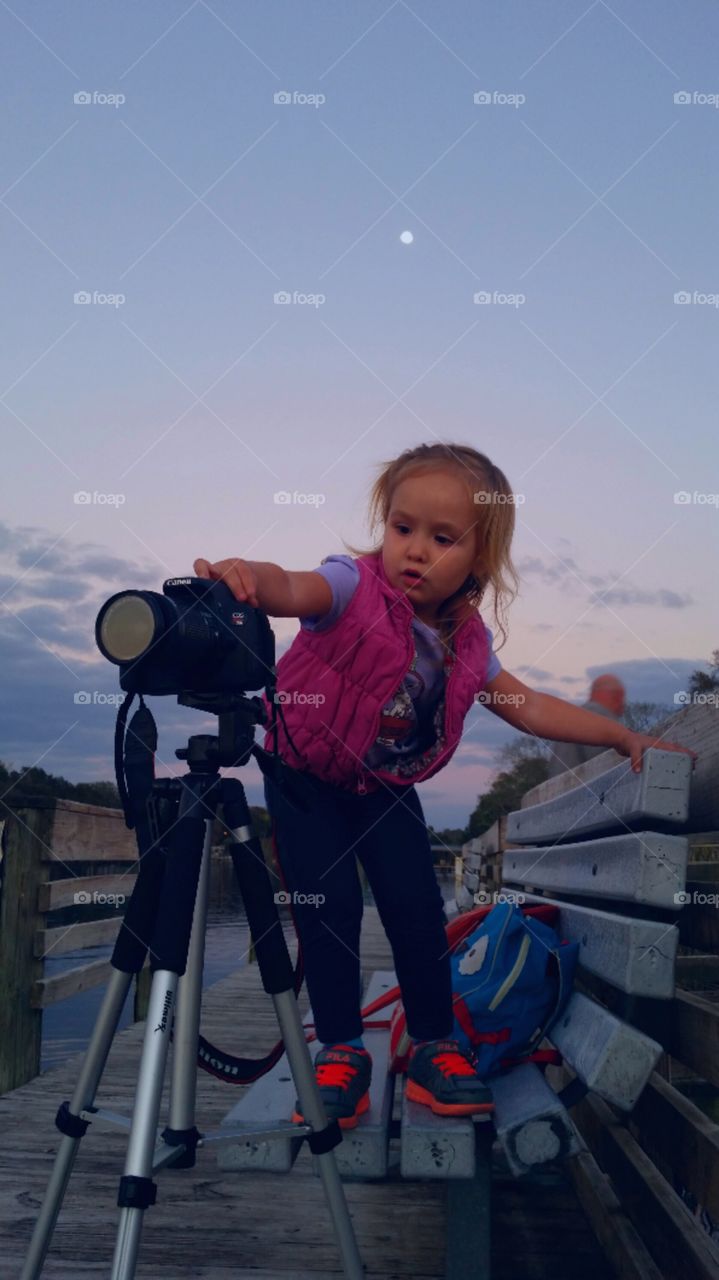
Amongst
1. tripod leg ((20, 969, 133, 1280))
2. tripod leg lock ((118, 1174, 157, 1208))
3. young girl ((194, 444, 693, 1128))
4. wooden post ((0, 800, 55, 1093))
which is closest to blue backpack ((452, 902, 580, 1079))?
young girl ((194, 444, 693, 1128))

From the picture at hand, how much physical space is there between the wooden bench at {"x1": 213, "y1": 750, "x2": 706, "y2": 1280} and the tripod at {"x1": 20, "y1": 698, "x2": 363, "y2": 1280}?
0.09 meters

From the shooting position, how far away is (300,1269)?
2.46m

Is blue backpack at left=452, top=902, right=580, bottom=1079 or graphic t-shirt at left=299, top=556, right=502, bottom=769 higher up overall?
graphic t-shirt at left=299, top=556, right=502, bottom=769

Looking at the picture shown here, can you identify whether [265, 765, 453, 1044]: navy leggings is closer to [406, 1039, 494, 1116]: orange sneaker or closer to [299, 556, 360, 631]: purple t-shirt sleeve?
[406, 1039, 494, 1116]: orange sneaker

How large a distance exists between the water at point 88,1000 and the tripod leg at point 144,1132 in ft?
12.8

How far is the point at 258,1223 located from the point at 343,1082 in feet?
2.99

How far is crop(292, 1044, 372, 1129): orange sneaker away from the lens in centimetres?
202

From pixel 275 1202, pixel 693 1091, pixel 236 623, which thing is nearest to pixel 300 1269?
pixel 275 1202

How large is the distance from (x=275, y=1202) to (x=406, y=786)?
1249 millimetres

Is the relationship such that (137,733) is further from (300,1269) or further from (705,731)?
(300,1269)

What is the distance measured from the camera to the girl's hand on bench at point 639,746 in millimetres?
2244

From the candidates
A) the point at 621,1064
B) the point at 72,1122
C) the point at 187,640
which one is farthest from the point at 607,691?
the point at 72,1122

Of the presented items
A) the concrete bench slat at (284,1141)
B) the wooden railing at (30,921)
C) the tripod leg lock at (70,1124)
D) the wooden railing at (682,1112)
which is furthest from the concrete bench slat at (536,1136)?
the wooden railing at (30,921)

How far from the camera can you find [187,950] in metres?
1.81
